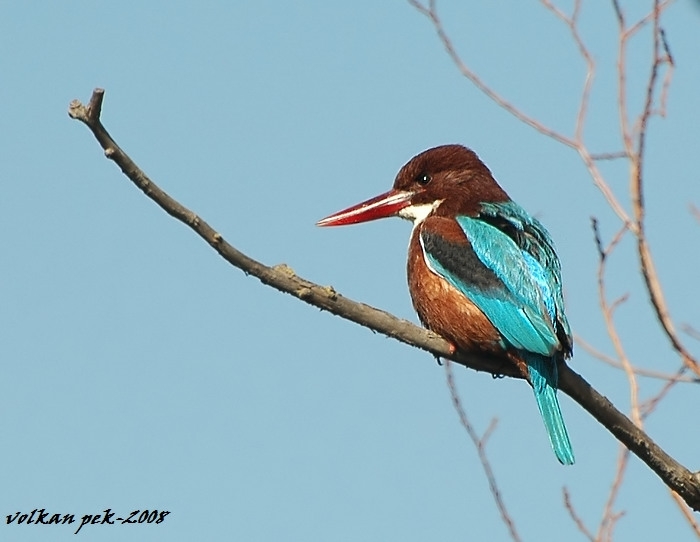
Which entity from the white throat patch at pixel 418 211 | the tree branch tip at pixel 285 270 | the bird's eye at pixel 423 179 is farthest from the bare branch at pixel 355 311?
the bird's eye at pixel 423 179

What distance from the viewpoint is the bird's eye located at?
5.61 metres

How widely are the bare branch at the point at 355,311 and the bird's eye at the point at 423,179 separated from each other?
154cm

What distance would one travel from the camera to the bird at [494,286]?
14.3 ft

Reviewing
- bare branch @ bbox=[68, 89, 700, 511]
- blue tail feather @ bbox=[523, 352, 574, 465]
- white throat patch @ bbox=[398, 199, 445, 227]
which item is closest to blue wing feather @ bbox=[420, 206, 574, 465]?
blue tail feather @ bbox=[523, 352, 574, 465]

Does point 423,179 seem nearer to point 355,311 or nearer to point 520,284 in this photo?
point 520,284

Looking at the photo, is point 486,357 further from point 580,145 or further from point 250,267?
point 250,267

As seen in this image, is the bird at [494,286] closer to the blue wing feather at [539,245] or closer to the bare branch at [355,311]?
the blue wing feather at [539,245]

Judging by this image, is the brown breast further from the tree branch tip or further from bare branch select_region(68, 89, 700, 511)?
the tree branch tip

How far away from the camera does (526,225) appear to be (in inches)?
197

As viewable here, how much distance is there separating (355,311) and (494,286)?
4.24ft

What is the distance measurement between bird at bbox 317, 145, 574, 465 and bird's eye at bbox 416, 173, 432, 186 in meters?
0.12

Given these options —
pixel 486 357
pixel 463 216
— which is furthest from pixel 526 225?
pixel 486 357

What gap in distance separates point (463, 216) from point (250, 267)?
2.04 m

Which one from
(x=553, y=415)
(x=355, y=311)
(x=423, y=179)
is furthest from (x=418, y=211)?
(x=355, y=311)
